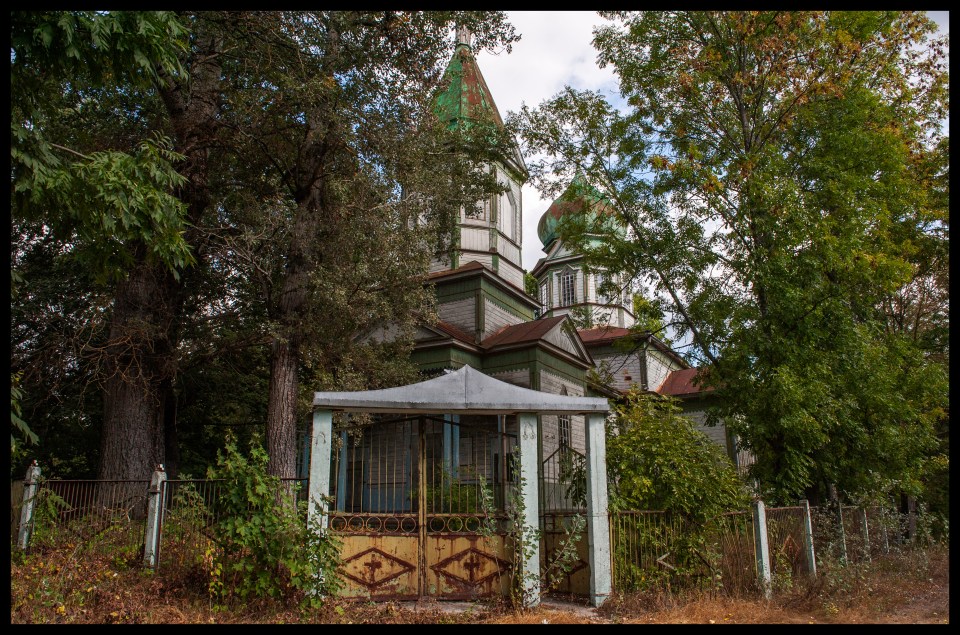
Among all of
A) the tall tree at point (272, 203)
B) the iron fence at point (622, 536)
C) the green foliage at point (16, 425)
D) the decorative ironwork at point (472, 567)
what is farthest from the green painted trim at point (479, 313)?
the green foliage at point (16, 425)

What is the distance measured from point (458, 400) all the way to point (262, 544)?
279 cm

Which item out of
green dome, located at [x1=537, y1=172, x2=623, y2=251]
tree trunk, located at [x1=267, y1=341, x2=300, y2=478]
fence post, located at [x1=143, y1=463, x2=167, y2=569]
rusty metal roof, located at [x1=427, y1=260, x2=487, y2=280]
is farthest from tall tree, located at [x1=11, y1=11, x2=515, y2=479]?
rusty metal roof, located at [x1=427, y1=260, x2=487, y2=280]

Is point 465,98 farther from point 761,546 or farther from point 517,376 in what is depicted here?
point 761,546

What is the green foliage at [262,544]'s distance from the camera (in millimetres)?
7480

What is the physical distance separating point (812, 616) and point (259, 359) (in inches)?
613

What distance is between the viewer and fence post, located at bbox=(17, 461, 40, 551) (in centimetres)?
1030

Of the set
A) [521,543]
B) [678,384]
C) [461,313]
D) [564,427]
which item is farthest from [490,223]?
[521,543]

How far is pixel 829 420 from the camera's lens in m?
13.0

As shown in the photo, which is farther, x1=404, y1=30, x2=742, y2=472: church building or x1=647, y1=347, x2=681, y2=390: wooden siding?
x1=647, y1=347, x2=681, y2=390: wooden siding

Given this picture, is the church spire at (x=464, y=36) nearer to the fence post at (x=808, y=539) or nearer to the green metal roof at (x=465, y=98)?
the green metal roof at (x=465, y=98)

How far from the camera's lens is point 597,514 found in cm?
909

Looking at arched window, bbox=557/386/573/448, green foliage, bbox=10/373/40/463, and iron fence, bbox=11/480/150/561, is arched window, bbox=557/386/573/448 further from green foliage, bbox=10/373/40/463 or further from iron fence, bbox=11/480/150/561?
green foliage, bbox=10/373/40/463

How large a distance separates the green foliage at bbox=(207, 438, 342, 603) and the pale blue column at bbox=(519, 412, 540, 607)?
2.21 metres

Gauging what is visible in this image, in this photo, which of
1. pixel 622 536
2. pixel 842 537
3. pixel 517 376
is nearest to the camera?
pixel 622 536
